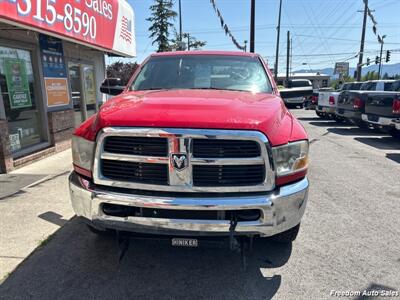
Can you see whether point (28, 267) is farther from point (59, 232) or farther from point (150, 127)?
point (150, 127)

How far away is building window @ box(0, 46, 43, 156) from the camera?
21.7ft

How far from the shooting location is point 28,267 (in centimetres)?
314

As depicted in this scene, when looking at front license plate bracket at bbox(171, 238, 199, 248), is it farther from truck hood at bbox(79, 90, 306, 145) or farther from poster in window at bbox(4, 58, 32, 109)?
poster in window at bbox(4, 58, 32, 109)

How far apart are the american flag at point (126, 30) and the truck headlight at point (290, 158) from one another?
31.3ft

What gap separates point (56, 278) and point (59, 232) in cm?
97

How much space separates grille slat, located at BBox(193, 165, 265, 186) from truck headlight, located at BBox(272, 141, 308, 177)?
15 centimetres

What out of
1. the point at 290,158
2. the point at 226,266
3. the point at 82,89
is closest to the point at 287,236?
the point at 226,266

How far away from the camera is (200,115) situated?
2.57 metres

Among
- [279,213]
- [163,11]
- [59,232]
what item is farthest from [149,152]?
[163,11]

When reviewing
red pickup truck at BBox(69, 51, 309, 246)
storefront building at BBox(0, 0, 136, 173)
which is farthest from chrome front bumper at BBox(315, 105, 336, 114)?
red pickup truck at BBox(69, 51, 309, 246)

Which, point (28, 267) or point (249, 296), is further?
point (28, 267)

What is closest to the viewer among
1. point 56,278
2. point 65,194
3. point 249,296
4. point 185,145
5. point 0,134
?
point 185,145

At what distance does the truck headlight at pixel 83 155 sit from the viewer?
2.70 meters

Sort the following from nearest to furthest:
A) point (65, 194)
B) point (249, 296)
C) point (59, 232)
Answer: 1. point (249, 296)
2. point (59, 232)
3. point (65, 194)
